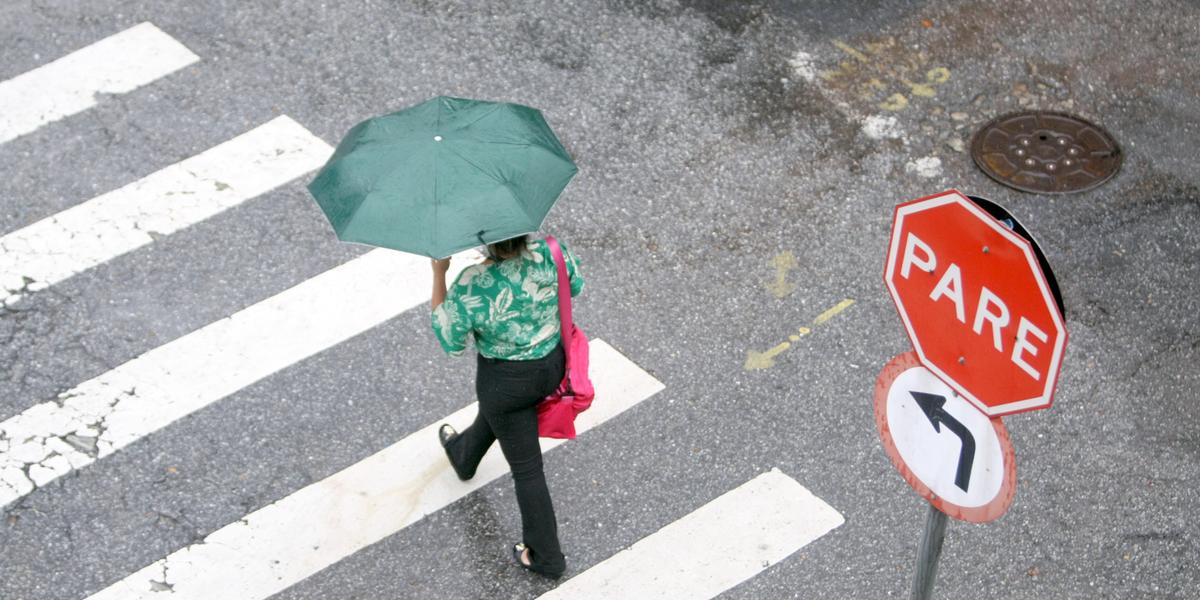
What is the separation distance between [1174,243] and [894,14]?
2.48m

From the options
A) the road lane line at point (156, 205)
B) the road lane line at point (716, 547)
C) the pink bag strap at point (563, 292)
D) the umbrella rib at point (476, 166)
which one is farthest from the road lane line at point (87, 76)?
the road lane line at point (716, 547)

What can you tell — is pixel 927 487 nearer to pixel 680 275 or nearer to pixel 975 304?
pixel 975 304

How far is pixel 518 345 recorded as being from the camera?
16.1ft

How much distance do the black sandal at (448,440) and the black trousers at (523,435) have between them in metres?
0.04

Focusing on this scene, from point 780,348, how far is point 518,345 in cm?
203

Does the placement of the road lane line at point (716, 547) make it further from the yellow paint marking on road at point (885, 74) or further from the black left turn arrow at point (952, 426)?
the yellow paint marking on road at point (885, 74)

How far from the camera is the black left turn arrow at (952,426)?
12.0 ft

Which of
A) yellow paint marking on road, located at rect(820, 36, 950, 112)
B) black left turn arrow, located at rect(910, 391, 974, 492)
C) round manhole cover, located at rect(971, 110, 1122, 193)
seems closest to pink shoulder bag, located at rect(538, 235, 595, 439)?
black left turn arrow, located at rect(910, 391, 974, 492)

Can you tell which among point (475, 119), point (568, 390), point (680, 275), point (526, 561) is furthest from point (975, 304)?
point (680, 275)

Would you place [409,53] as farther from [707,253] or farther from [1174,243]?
[1174,243]

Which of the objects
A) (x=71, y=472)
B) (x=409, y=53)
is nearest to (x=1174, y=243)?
(x=409, y=53)

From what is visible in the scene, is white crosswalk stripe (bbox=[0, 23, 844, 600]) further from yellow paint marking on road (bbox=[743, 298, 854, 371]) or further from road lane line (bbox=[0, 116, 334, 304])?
yellow paint marking on road (bbox=[743, 298, 854, 371])

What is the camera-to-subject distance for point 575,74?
8211 millimetres

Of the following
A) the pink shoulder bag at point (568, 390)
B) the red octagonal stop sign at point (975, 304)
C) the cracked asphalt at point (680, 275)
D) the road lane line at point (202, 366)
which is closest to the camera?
the red octagonal stop sign at point (975, 304)
